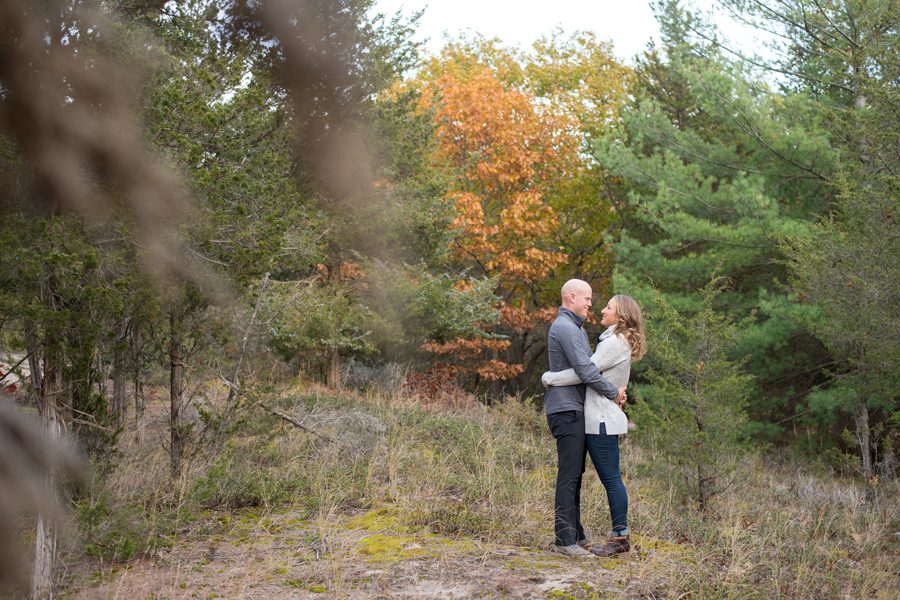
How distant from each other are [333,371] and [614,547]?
11.9m

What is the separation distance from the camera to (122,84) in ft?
6.66

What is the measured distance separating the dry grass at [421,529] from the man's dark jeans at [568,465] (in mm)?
224

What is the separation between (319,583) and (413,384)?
48.8ft

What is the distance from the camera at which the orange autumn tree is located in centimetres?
2189

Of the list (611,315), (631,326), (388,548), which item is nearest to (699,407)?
(631,326)

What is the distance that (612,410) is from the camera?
5195 millimetres

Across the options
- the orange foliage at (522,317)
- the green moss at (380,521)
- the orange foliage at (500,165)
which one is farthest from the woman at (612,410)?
the orange foliage at (522,317)

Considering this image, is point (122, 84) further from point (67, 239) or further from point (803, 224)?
point (803, 224)

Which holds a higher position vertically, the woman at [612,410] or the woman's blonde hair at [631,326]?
the woman's blonde hair at [631,326]

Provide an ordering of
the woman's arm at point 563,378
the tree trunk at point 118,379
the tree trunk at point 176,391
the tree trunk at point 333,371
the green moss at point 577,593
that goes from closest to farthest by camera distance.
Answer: the green moss at point 577,593, the woman's arm at point 563,378, the tree trunk at point 176,391, the tree trunk at point 118,379, the tree trunk at point 333,371

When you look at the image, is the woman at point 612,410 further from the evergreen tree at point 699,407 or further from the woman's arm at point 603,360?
the evergreen tree at point 699,407

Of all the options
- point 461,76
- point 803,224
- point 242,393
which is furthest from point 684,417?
point 461,76

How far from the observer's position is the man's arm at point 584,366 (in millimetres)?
5102

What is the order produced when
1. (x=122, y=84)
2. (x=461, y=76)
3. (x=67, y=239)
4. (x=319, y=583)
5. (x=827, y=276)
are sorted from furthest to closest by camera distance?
(x=461, y=76) → (x=827, y=276) → (x=319, y=583) → (x=67, y=239) → (x=122, y=84)
